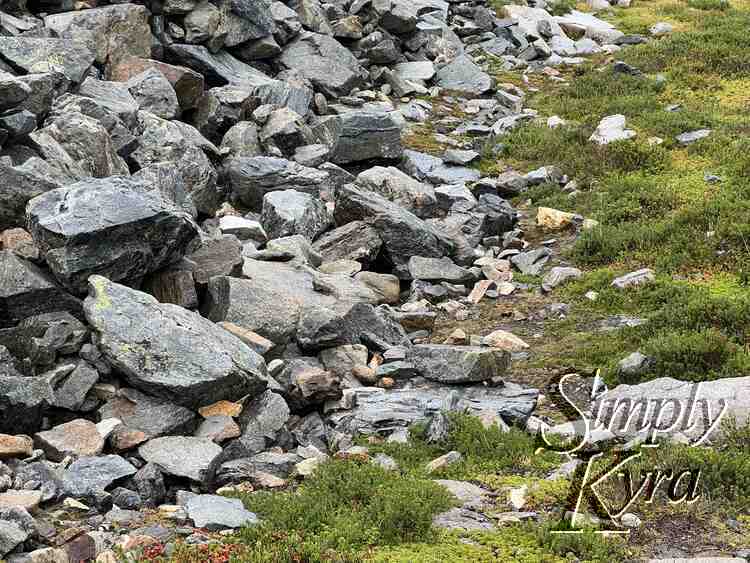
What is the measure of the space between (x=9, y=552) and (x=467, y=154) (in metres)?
17.0

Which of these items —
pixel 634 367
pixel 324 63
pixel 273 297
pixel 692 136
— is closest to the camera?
pixel 634 367

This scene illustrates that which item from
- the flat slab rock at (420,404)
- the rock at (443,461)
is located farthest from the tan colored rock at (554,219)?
the rock at (443,461)

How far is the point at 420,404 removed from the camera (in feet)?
38.8

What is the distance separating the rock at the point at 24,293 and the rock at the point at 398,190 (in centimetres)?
883

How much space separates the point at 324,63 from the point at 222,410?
16.7 m

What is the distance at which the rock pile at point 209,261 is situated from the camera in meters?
10.2

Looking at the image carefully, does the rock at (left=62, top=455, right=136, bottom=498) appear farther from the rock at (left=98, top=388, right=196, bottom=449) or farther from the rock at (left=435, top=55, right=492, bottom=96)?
the rock at (left=435, top=55, right=492, bottom=96)

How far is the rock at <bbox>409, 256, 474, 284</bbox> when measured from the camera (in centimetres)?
1691

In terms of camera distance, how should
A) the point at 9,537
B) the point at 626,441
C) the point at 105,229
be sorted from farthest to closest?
the point at 105,229
the point at 626,441
the point at 9,537

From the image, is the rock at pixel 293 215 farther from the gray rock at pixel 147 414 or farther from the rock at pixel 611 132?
the rock at pixel 611 132

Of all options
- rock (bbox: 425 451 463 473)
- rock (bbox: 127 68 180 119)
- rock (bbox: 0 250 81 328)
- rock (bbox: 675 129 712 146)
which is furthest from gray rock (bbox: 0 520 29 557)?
rock (bbox: 675 129 712 146)

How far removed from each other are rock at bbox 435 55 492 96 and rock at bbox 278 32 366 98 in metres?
3.32

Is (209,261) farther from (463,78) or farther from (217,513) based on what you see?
(463,78)

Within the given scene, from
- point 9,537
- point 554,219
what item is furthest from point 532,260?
point 9,537
